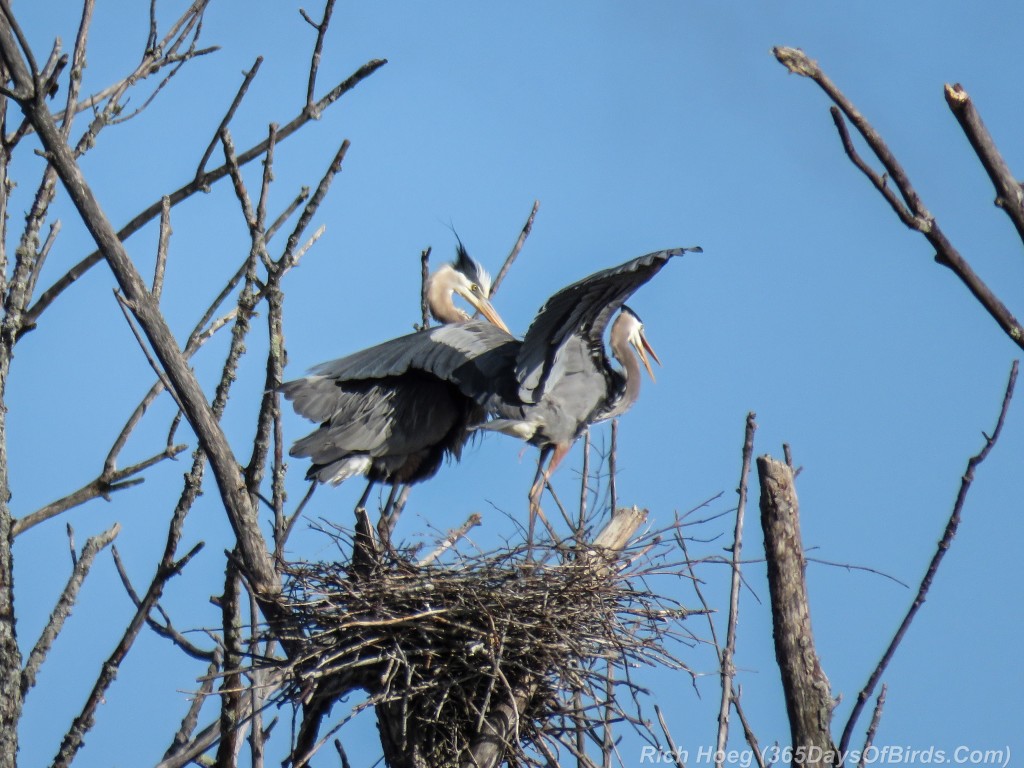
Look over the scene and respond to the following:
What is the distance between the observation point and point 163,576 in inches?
143

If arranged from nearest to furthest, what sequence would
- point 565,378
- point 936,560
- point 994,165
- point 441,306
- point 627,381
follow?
point 994,165 → point 936,560 → point 565,378 → point 627,381 → point 441,306

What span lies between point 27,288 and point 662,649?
225 centimetres

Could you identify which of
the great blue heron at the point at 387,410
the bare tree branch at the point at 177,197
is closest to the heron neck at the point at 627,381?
the great blue heron at the point at 387,410

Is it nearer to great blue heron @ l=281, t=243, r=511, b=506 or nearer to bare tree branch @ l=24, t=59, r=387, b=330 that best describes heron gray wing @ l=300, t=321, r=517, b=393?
great blue heron @ l=281, t=243, r=511, b=506

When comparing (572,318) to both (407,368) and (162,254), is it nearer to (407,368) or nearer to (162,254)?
(407,368)

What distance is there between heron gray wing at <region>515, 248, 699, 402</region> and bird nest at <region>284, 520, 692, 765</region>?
36.0 inches

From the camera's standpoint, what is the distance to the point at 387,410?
4680 millimetres

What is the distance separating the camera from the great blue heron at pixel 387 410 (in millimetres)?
4500

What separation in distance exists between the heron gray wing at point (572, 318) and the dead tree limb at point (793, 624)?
0.81 metres

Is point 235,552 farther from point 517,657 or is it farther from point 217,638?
point 517,657

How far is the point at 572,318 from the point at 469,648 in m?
1.42

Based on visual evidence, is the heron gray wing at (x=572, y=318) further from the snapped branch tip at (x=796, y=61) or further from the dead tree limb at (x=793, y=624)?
the snapped branch tip at (x=796, y=61)

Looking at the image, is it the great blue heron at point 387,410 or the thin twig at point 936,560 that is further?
the great blue heron at point 387,410

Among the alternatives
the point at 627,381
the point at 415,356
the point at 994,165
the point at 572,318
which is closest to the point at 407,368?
the point at 415,356
